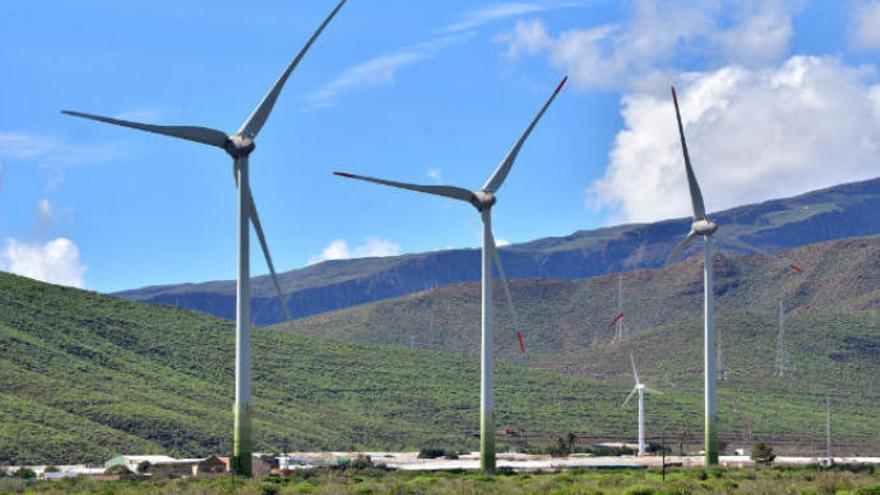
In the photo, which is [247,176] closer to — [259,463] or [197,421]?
[259,463]

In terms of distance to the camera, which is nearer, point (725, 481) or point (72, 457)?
point (725, 481)

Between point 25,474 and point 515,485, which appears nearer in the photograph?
point 515,485

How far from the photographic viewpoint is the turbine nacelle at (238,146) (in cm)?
9269

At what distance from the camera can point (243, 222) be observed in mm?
89938

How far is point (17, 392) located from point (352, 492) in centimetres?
11662

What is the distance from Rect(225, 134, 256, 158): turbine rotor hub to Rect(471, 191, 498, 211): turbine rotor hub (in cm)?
2154

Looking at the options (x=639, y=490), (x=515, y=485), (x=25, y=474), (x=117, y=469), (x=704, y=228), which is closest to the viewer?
(x=639, y=490)

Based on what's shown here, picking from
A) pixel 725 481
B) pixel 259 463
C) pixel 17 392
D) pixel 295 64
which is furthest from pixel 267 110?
pixel 17 392

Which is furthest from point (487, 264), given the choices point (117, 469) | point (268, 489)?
point (117, 469)

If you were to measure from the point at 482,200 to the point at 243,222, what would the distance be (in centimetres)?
2434

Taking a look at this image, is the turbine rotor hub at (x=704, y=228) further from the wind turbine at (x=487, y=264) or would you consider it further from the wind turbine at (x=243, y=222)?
the wind turbine at (x=243, y=222)

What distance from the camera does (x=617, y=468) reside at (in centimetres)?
13150

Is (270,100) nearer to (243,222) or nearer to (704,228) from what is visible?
(243,222)

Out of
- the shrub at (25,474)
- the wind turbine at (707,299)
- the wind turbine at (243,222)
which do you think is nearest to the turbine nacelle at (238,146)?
the wind turbine at (243,222)
